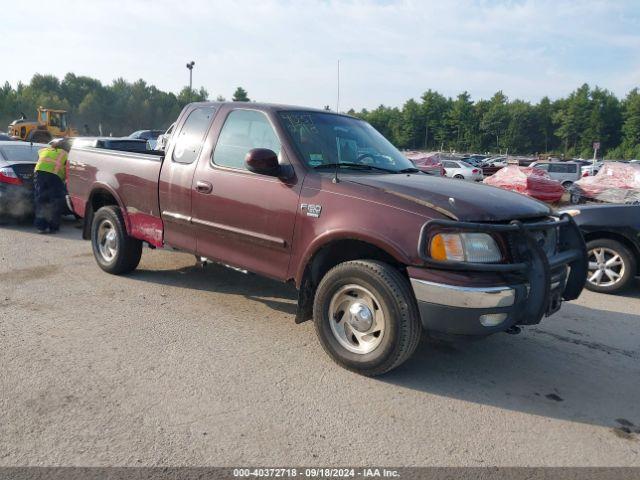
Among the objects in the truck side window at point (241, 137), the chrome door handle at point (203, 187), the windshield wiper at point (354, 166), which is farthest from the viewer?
the chrome door handle at point (203, 187)

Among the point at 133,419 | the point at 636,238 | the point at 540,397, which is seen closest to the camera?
the point at 133,419

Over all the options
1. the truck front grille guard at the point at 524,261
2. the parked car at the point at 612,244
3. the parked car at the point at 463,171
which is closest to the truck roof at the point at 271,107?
the truck front grille guard at the point at 524,261

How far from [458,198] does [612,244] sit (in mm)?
3691

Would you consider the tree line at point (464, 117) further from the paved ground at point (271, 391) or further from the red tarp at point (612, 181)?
the paved ground at point (271, 391)

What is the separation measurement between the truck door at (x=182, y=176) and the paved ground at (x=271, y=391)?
2.29 ft

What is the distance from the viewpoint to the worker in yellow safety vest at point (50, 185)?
8.53 m

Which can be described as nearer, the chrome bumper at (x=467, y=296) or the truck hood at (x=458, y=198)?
the chrome bumper at (x=467, y=296)

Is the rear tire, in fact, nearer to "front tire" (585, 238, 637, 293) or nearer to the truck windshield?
the truck windshield

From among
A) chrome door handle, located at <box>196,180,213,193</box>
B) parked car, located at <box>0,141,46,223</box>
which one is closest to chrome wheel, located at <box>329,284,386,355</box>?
chrome door handle, located at <box>196,180,213,193</box>

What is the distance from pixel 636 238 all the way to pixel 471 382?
366cm

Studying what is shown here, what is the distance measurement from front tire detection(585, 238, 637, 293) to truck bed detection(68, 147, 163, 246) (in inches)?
195

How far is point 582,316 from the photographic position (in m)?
5.39

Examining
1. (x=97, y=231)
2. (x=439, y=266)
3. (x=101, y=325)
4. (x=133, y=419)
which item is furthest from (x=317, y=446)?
(x=97, y=231)

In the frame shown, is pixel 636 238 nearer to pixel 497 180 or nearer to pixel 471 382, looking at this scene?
pixel 471 382
